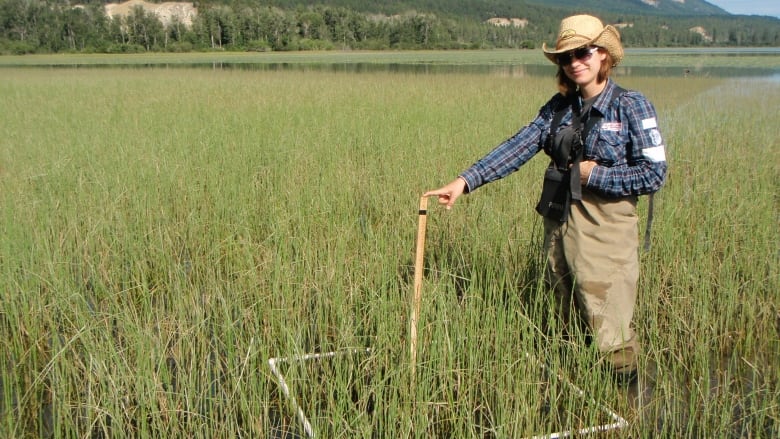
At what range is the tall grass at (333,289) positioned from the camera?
2330 millimetres

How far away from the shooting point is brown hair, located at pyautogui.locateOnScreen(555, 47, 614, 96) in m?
2.46

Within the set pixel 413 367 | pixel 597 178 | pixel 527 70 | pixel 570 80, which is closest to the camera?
pixel 413 367

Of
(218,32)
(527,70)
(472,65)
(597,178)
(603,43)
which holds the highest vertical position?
(218,32)

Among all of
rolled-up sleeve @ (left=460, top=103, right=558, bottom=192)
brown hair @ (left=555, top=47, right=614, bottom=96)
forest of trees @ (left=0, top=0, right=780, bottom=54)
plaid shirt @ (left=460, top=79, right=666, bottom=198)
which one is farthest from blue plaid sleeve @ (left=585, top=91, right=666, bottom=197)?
forest of trees @ (left=0, top=0, right=780, bottom=54)

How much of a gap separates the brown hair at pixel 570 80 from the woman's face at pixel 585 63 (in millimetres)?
12

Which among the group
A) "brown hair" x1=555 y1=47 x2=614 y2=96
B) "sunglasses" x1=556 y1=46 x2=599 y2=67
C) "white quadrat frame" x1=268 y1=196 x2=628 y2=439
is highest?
"sunglasses" x1=556 y1=46 x2=599 y2=67

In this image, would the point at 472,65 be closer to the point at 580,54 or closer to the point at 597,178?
the point at 580,54

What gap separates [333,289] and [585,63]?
152 cm

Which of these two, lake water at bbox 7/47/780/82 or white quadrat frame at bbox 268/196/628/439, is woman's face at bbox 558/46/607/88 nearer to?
white quadrat frame at bbox 268/196/628/439

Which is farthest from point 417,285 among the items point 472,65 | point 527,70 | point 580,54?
point 472,65

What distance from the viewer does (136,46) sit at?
61125 mm

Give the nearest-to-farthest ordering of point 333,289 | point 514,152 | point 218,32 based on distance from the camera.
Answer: point 514,152 < point 333,289 < point 218,32

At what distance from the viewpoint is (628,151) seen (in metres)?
2.47

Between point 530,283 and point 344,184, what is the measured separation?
7.13ft
